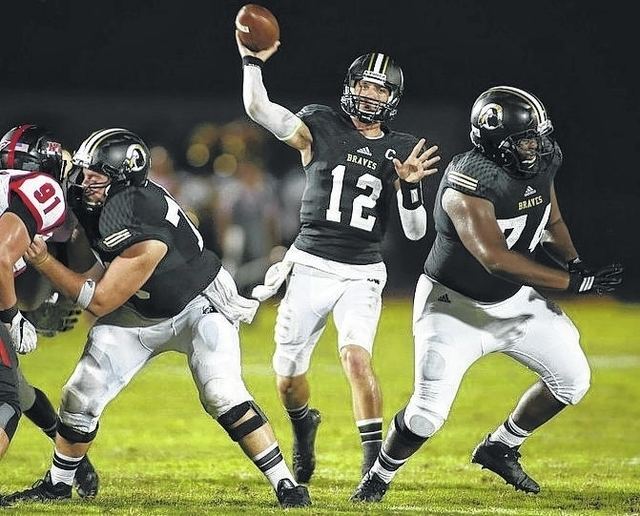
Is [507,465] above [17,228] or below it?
below

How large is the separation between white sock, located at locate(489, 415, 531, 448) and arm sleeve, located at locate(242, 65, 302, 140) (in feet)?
5.54

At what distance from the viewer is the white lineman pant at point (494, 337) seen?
552 centimetres

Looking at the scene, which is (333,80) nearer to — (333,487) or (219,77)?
(219,77)

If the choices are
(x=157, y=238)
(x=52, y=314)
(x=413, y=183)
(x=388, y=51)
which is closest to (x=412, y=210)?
(x=413, y=183)

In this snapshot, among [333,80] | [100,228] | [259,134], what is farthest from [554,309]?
[333,80]

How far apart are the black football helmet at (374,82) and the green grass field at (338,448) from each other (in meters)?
1.73

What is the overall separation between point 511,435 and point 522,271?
38.6 inches

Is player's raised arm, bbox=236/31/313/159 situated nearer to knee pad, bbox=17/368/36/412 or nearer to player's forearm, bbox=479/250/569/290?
player's forearm, bbox=479/250/569/290

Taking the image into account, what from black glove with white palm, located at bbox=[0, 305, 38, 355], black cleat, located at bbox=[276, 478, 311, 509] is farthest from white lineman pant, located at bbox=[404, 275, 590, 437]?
black glove with white palm, located at bbox=[0, 305, 38, 355]

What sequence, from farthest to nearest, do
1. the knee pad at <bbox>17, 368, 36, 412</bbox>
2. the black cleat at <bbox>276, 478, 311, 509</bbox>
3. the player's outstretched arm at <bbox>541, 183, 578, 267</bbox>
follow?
the player's outstretched arm at <bbox>541, 183, 578, 267</bbox> → the knee pad at <bbox>17, 368, 36, 412</bbox> → the black cleat at <bbox>276, 478, 311, 509</bbox>

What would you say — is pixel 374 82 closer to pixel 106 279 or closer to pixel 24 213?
pixel 106 279

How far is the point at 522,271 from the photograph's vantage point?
17.5 ft

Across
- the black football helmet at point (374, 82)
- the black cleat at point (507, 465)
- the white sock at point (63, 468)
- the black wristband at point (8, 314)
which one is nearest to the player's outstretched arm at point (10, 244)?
the black wristband at point (8, 314)

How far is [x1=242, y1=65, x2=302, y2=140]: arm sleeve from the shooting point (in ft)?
20.0
